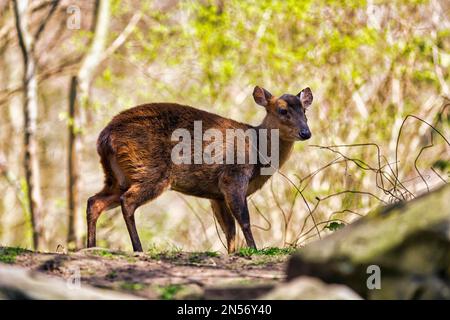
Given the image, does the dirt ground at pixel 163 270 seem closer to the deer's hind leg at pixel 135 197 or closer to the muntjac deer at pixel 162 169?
the deer's hind leg at pixel 135 197

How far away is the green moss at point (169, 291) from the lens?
17.9 feet

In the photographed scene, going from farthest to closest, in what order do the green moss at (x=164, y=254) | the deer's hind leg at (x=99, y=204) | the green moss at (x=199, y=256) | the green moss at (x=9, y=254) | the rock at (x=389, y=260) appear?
the deer's hind leg at (x=99, y=204), the green moss at (x=164, y=254), the green moss at (x=199, y=256), the green moss at (x=9, y=254), the rock at (x=389, y=260)

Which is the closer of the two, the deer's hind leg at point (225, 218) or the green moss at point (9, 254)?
the green moss at point (9, 254)

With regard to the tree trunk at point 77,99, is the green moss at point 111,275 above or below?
below

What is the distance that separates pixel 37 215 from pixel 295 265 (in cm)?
1226

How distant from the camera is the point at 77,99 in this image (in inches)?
691

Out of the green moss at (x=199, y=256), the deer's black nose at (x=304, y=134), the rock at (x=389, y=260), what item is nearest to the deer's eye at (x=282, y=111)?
the deer's black nose at (x=304, y=134)

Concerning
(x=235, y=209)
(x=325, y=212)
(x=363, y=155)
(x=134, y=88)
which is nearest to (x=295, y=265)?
(x=235, y=209)

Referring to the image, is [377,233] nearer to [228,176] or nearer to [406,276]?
[406,276]

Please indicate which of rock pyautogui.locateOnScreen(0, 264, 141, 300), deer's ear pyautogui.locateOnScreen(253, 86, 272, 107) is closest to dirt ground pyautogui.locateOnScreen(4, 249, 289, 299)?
rock pyautogui.locateOnScreen(0, 264, 141, 300)

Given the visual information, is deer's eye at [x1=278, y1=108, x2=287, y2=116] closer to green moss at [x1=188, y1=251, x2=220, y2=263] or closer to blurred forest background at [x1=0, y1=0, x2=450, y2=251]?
green moss at [x1=188, y1=251, x2=220, y2=263]

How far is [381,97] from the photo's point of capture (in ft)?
54.5

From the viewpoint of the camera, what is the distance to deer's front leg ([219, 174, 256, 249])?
8.81 metres

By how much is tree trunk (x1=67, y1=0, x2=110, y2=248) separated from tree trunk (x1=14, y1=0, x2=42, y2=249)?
36.3 inches
